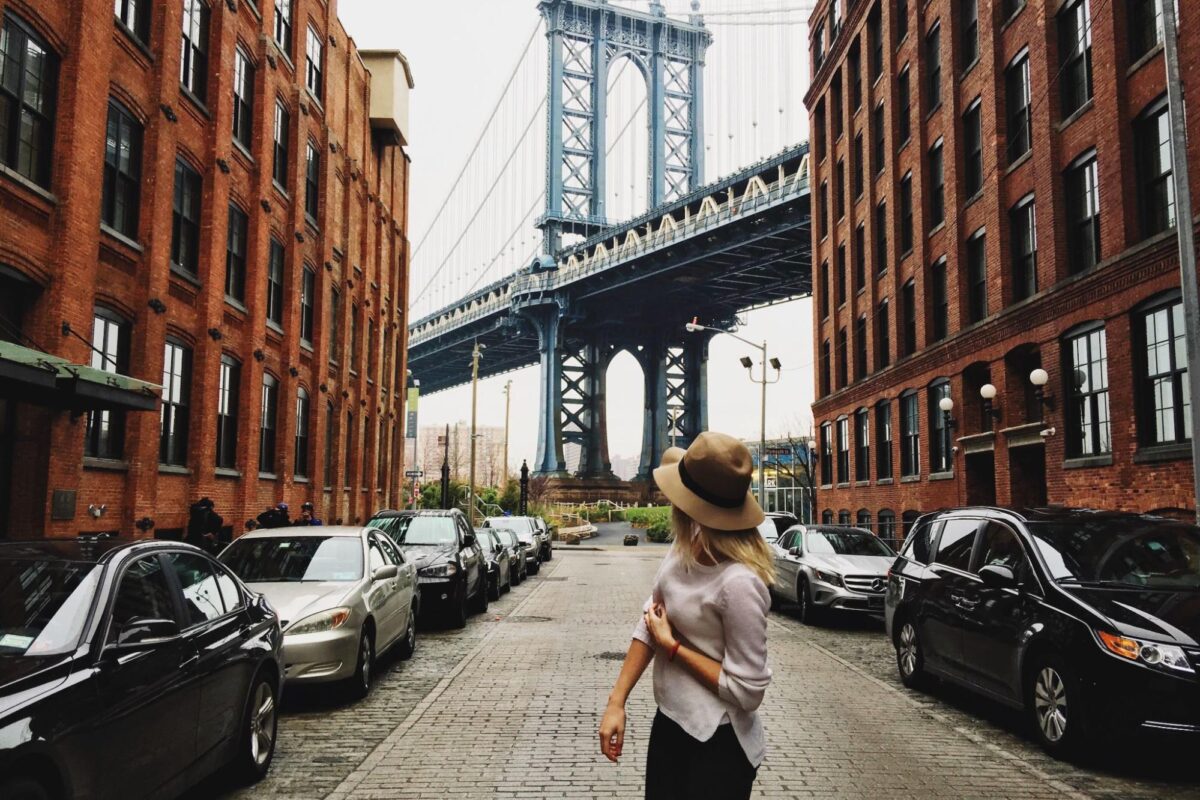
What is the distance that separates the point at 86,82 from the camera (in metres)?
14.7

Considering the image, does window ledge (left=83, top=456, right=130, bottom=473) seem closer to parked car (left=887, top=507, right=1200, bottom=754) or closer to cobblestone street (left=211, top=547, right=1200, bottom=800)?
cobblestone street (left=211, top=547, right=1200, bottom=800)

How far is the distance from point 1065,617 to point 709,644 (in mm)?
4639

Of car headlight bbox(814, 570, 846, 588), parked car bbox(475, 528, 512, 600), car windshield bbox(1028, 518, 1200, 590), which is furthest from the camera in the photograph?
parked car bbox(475, 528, 512, 600)

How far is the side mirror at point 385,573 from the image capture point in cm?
957

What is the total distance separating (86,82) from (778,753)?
43.6 ft

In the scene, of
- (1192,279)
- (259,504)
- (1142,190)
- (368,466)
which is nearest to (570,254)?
(368,466)

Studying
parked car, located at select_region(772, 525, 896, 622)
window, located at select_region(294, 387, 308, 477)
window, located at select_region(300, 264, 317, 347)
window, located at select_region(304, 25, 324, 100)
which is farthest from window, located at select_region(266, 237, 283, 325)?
parked car, located at select_region(772, 525, 896, 622)

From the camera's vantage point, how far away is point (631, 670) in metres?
3.20

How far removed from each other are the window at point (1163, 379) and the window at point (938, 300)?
412 inches

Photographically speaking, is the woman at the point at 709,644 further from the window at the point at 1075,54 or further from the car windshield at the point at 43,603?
the window at the point at 1075,54

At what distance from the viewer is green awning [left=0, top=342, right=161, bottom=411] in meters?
10.7

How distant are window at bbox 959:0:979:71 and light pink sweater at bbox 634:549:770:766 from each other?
83.5 ft

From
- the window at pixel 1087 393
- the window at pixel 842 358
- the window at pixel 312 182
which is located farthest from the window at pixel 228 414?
the window at pixel 842 358

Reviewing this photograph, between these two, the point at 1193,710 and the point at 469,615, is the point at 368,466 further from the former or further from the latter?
the point at 1193,710
